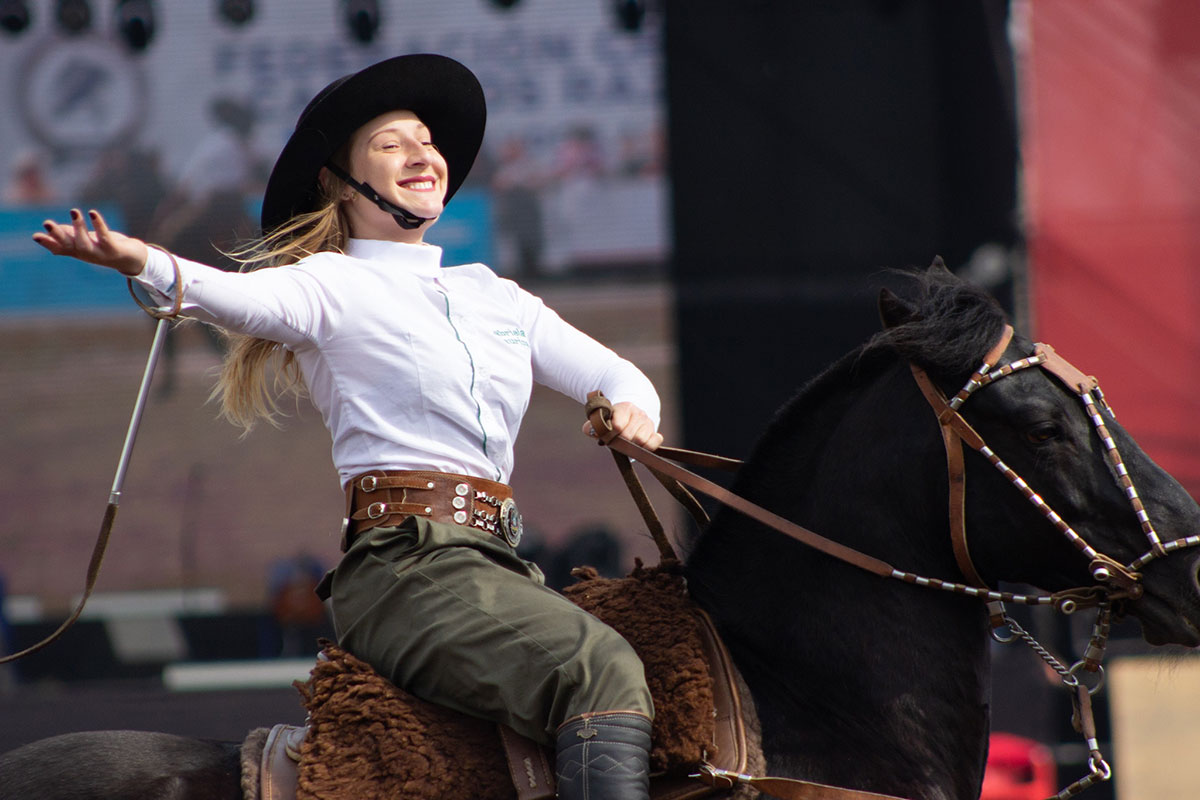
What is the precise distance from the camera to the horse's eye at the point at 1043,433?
180 cm

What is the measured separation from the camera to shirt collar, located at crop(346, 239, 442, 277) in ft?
6.89

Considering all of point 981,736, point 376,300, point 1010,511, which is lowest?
point 981,736

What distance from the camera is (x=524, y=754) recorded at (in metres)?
1.79

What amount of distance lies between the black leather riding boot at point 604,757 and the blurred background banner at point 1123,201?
13.8ft

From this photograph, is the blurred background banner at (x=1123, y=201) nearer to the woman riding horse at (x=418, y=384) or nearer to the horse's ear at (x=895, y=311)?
the horse's ear at (x=895, y=311)

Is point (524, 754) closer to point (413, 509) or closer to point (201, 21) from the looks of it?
point (413, 509)

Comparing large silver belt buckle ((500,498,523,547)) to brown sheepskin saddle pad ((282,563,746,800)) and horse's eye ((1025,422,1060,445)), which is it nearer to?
brown sheepskin saddle pad ((282,563,746,800))

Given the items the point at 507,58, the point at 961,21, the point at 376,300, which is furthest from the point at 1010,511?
the point at 507,58

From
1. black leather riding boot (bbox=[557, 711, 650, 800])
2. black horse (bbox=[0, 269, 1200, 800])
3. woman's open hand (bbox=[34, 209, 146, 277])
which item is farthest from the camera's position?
black horse (bbox=[0, 269, 1200, 800])

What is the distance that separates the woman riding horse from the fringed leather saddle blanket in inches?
1.9

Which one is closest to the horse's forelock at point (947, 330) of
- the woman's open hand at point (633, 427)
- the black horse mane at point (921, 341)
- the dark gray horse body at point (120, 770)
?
the black horse mane at point (921, 341)

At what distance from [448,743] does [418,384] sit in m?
0.57

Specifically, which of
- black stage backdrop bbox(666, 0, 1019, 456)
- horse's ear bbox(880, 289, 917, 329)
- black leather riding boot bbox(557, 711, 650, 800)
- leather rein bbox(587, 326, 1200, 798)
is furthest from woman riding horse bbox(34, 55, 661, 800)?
black stage backdrop bbox(666, 0, 1019, 456)

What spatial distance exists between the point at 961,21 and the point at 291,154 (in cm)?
426
